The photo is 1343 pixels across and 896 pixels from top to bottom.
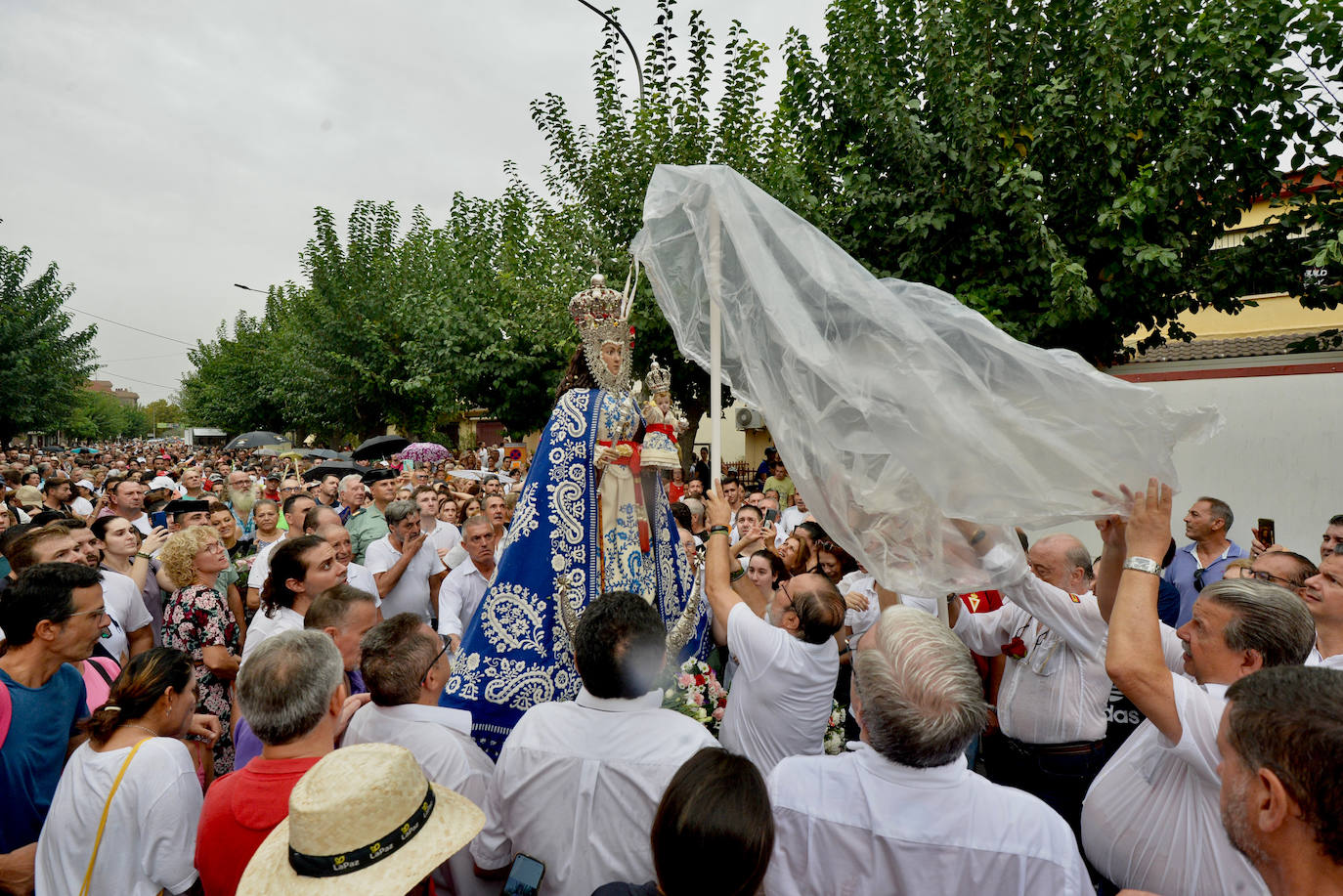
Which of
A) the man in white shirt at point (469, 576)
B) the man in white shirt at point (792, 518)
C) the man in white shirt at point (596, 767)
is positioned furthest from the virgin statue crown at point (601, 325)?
the man in white shirt at point (792, 518)

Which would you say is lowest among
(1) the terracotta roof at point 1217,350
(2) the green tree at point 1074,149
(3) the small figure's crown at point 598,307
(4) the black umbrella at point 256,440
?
(4) the black umbrella at point 256,440

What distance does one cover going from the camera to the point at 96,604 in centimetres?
310

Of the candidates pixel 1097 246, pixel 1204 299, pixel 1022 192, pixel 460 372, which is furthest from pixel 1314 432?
pixel 460 372

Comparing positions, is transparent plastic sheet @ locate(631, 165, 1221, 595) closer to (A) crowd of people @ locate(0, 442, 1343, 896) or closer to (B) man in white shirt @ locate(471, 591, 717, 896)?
(A) crowd of people @ locate(0, 442, 1343, 896)

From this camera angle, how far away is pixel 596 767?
7.75 feet

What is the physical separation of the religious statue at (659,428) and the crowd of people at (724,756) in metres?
0.83

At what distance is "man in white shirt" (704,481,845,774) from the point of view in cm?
301

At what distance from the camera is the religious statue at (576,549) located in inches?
150

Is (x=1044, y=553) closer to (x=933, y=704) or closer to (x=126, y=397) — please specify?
(x=933, y=704)

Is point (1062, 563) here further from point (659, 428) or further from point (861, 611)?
point (659, 428)

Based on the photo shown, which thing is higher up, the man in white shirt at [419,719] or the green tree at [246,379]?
the green tree at [246,379]

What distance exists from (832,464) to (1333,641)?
2.24 m

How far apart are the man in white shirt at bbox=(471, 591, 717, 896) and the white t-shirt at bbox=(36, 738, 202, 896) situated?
0.89m

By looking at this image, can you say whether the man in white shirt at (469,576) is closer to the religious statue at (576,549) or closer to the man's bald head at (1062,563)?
the religious statue at (576,549)
